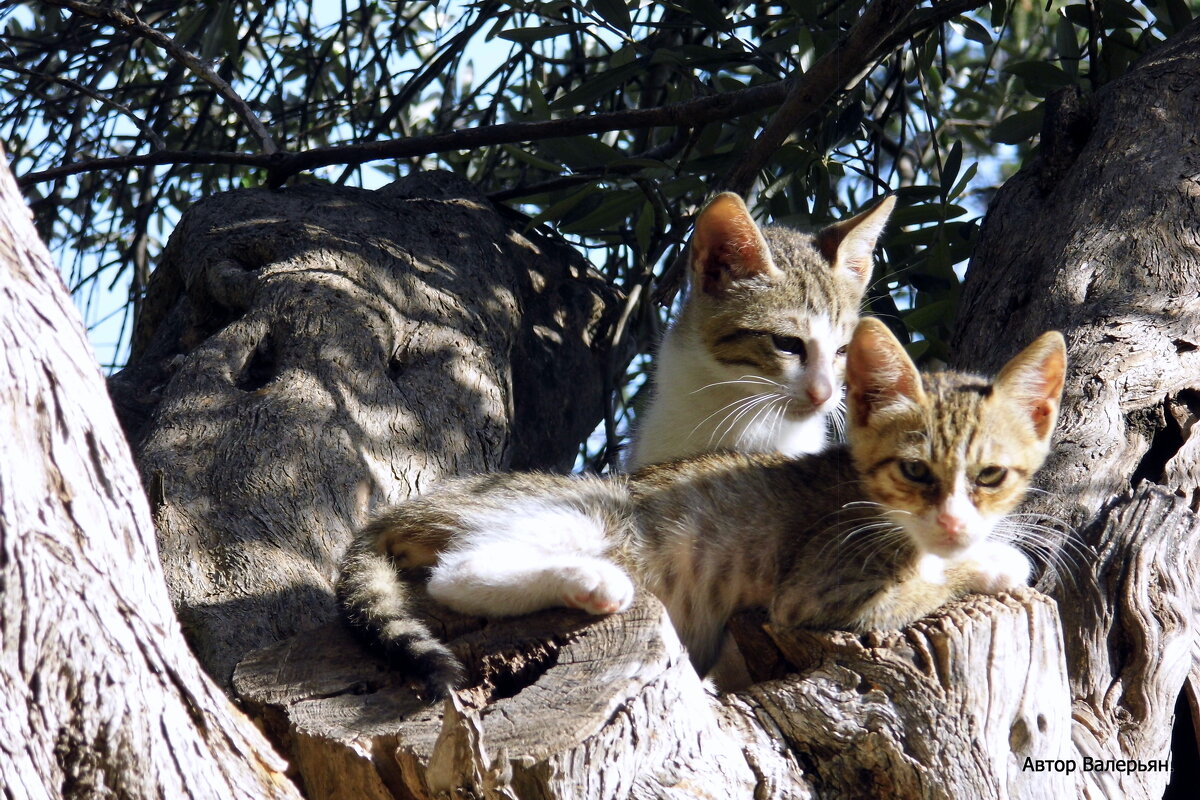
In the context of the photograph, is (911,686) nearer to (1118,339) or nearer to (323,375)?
(1118,339)

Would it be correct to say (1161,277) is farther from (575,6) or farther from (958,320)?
(575,6)

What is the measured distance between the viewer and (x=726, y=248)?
4.19 metres

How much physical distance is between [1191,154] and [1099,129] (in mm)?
331

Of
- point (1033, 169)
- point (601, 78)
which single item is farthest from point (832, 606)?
point (601, 78)

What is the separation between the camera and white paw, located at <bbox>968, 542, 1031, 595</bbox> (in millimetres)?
2920

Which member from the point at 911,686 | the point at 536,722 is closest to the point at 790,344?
the point at 911,686

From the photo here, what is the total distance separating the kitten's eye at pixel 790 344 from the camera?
13.3 ft

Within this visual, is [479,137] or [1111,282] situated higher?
[479,137]

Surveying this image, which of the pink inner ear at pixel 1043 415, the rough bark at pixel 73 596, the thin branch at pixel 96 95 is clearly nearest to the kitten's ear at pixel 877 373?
the pink inner ear at pixel 1043 415

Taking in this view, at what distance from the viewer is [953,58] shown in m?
8.08

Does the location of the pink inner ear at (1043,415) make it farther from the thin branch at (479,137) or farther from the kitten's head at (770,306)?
the thin branch at (479,137)

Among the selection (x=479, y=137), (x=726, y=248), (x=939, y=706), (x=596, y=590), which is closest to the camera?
(x=939, y=706)

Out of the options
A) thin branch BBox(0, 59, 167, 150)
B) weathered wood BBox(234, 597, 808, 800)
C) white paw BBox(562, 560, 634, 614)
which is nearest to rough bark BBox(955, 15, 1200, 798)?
weathered wood BBox(234, 597, 808, 800)

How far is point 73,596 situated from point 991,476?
2.20m
